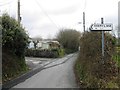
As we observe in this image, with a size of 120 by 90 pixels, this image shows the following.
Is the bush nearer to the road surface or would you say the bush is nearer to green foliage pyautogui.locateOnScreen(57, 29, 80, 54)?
green foliage pyautogui.locateOnScreen(57, 29, 80, 54)

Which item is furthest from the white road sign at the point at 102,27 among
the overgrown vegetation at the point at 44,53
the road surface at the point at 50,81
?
the overgrown vegetation at the point at 44,53

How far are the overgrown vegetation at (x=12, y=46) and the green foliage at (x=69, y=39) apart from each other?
52323 millimetres

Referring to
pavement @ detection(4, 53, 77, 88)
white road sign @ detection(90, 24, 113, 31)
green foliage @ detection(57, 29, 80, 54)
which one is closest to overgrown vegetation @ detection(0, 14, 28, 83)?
pavement @ detection(4, 53, 77, 88)

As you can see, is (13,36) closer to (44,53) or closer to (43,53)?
(44,53)

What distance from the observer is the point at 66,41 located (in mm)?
76250

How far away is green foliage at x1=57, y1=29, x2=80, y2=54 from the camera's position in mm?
75506

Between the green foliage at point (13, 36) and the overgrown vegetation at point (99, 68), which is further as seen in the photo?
the green foliage at point (13, 36)

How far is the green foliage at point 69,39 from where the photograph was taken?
75.5 meters

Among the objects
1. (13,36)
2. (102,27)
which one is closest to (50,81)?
(13,36)

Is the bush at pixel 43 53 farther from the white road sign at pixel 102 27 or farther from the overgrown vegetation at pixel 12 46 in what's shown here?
the white road sign at pixel 102 27

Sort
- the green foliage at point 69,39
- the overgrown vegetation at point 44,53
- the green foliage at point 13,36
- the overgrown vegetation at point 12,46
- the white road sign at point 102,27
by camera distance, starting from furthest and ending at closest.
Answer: the green foliage at point 69,39
the overgrown vegetation at point 44,53
the green foliage at point 13,36
the overgrown vegetation at point 12,46
the white road sign at point 102,27

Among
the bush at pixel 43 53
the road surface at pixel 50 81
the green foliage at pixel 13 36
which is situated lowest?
the road surface at pixel 50 81

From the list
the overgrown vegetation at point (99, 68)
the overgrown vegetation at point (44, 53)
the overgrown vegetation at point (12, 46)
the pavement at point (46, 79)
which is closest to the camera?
the overgrown vegetation at point (99, 68)

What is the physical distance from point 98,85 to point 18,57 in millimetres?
12978
